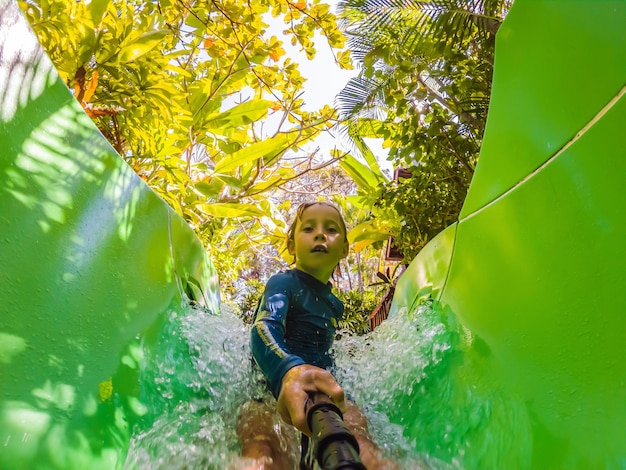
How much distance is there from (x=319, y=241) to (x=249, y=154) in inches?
109

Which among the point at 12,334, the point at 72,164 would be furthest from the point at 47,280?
the point at 72,164

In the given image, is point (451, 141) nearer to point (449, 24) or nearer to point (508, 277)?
point (449, 24)

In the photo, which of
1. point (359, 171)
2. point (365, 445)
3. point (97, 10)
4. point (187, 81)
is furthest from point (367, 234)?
point (365, 445)

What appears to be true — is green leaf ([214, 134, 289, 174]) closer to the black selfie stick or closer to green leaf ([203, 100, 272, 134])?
green leaf ([203, 100, 272, 134])

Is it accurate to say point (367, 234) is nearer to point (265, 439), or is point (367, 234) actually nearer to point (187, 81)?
point (187, 81)

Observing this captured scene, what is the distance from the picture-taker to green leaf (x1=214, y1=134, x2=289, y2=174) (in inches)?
165

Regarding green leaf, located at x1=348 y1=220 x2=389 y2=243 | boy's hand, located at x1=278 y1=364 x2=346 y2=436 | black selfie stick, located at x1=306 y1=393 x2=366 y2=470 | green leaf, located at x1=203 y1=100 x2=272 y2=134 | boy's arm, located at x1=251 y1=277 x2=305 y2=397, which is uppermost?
green leaf, located at x1=203 y1=100 x2=272 y2=134

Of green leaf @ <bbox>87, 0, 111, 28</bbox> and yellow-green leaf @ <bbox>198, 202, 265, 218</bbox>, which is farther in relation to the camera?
yellow-green leaf @ <bbox>198, 202, 265, 218</bbox>

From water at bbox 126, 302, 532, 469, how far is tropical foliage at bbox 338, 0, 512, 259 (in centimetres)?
188

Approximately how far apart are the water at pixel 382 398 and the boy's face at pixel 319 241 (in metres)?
0.42

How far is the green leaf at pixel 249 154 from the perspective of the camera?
419cm

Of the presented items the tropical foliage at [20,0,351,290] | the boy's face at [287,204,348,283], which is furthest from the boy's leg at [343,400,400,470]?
the tropical foliage at [20,0,351,290]

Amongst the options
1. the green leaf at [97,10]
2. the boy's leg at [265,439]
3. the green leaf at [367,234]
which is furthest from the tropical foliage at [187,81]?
the boy's leg at [265,439]

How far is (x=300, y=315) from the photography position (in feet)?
5.12
